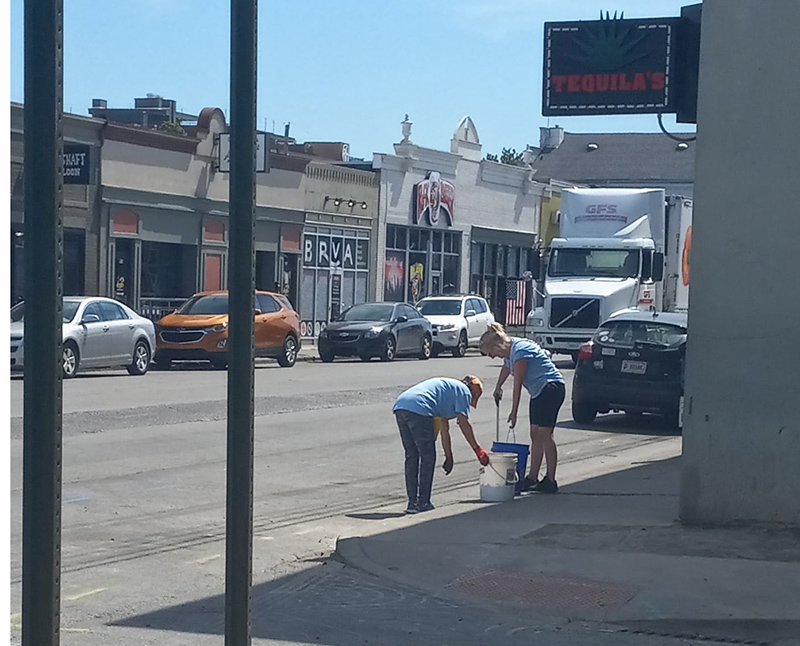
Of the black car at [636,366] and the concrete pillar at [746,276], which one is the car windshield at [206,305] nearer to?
the black car at [636,366]

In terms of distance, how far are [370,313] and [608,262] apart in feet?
21.4

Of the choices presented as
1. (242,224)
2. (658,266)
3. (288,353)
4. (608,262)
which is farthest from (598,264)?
(242,224)

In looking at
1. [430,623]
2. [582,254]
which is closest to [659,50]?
[430,623]

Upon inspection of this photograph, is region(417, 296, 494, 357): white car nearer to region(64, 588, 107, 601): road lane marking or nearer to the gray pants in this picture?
the gray pants

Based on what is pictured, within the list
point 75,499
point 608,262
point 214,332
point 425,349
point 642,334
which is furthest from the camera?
point 425,349

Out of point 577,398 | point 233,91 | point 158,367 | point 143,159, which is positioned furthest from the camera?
point 143,159

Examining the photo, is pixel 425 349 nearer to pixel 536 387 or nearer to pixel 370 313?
pixel 370 313

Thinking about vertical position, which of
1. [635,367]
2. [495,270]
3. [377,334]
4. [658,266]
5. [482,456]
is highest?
[658,266]

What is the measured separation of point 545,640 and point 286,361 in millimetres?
21764

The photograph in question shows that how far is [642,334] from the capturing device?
690 inches

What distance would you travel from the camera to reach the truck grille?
27891 mm

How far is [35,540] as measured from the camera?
3719mm

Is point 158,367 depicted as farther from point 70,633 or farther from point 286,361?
point 70,633

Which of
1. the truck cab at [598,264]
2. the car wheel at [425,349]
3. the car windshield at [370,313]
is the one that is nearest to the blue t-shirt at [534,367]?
the truck cab at [598,264]
